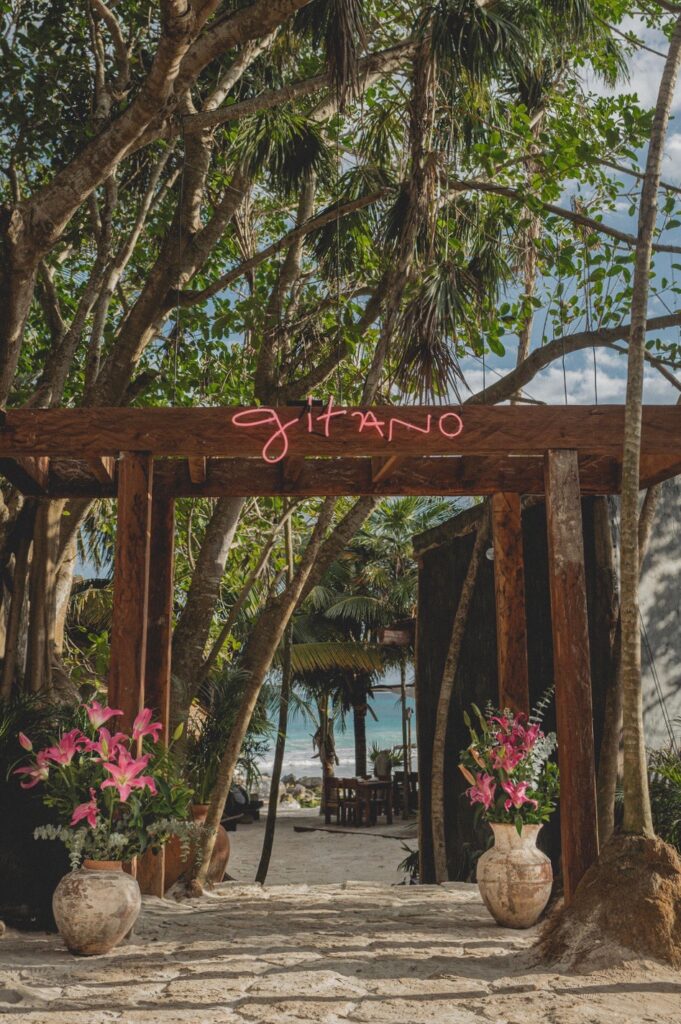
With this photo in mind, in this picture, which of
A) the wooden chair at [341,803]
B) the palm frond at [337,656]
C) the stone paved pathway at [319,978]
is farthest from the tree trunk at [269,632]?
the palm frond at [337,656]

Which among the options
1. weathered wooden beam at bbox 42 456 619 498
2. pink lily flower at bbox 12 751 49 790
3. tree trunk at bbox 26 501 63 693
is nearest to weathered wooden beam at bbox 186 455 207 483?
weathered wooden beam at bbox 42 456 619 498

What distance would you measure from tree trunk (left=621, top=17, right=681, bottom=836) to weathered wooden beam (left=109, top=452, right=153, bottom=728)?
98.3 inches

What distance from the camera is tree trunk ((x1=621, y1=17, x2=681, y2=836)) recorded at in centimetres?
404

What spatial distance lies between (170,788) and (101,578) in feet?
32.2

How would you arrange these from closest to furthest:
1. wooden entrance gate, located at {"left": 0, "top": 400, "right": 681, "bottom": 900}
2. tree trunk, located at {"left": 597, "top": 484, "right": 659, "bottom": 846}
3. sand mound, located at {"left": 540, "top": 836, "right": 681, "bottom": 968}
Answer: sand mound, located at {"left": 540, "top": 836, "right": 681, "bottom": 968}, wooden entrance gate, located at {"left": 0, "top": 400, "right": 681, "bottom": 900}, tree trunk, located at {"left": 597, "top": 484, "right": 659, "bottom": 846}

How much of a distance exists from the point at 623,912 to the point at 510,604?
8.32 feet

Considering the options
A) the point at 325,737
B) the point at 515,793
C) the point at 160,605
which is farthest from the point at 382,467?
the point at 325,737

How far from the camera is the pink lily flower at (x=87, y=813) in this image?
4219mm

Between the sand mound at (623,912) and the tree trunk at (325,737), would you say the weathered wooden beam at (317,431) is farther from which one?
the tree trunk at (325,737)

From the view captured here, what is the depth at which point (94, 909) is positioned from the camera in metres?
4.11

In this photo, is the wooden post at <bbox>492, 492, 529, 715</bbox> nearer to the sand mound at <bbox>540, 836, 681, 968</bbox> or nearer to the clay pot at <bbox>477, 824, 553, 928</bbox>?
the clay pot at <bbox>477, 824, 553, 928</bbox>

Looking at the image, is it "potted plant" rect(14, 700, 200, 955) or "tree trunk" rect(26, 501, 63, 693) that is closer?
"potted plant" rect(14, 700, 200, 955)

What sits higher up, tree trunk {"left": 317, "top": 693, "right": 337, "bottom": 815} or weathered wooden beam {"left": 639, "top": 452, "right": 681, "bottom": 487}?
weathered wooden beam {"left": 639, "top": 452, "right": 681, "bottom": 487}

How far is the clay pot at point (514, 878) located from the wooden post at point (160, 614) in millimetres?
2093
